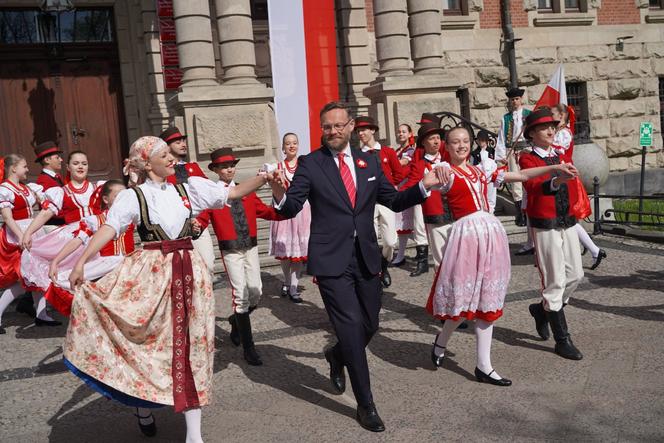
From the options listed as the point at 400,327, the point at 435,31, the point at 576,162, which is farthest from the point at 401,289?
the point at 435,31

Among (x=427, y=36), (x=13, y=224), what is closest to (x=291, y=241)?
(x=13, y=224)

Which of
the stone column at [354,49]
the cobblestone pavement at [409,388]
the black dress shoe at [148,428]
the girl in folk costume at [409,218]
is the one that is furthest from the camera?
the stone column at [354,49]

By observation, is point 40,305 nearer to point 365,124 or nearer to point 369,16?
point 365,124

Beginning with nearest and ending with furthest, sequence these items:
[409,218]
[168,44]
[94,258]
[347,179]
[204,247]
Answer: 1. [347,179]
2. [94,258]
3. [204,247]
4. [409,218]
5. [168,44]

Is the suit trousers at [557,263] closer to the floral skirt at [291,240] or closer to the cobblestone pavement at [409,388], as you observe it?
the cobblestone pavement at [409,388]

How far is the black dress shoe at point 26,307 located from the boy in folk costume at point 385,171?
4.41 m

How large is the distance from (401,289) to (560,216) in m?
3.12

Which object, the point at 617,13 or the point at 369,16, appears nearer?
the point at 369,16

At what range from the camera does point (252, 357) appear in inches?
238

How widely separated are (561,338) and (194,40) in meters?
9.34

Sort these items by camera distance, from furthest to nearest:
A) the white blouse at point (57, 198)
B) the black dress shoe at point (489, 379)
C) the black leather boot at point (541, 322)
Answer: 1. the white blouse at point (57, 198)
2. the black leather boot at point (541, 322)
3. the black dress shoe at point (489, 379)

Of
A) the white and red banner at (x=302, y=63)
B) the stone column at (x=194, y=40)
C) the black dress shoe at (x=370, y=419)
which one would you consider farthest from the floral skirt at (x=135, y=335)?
the stone column at (x=194, y=40)

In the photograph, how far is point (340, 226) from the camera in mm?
4656

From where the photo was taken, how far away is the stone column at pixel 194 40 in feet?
41.4
